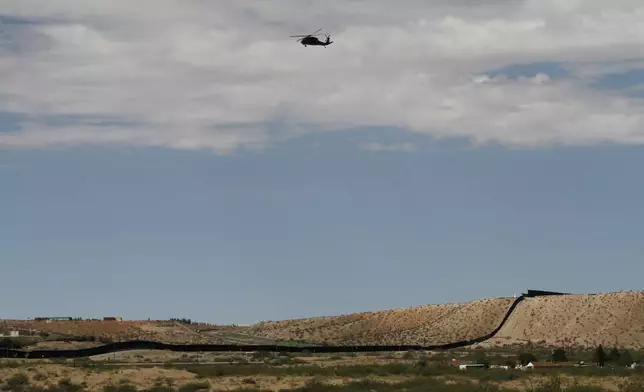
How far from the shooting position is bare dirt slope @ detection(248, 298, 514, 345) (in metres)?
152

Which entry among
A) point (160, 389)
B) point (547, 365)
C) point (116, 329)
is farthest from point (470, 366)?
point (116, 329)

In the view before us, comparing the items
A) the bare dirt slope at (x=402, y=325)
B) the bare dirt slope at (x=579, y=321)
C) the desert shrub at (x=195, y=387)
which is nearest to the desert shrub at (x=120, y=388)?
the desert shrub at (x=195, y=387)

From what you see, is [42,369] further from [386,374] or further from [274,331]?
[274,331]

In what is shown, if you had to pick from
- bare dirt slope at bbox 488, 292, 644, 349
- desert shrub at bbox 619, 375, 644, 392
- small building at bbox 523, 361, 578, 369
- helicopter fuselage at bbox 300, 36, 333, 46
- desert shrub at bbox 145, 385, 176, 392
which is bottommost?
desert shrub at bbox 619, 375, 644, 392

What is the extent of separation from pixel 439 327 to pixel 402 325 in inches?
314

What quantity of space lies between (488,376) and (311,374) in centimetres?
1029

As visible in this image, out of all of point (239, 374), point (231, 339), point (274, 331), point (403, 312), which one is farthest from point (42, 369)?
point (403, 312)

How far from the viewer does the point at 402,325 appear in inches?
6521

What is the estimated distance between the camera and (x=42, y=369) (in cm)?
6925

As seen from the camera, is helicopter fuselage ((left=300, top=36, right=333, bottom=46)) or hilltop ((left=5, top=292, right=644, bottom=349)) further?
hilltop ((left=5, top=292, right=644, bottom=349))

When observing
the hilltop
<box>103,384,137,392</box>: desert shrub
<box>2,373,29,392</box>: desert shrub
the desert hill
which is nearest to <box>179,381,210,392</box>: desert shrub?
<box>103,384,137,392</box>: desert shrub

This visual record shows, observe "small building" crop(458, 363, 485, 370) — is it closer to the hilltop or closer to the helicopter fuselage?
the helicopter fuselage

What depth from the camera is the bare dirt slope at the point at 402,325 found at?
5994 inches

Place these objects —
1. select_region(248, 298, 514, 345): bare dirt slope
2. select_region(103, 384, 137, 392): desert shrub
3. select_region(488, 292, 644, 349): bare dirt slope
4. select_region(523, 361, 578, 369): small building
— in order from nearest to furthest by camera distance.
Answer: select_region(103, 384, 137, 392): desert shrub
select_region(523, 361, 578, 369): small building
select_region(488, 292, 644, 349): bare dirt slope
select_region(248, 298, 514, 345): bare dirt slope
